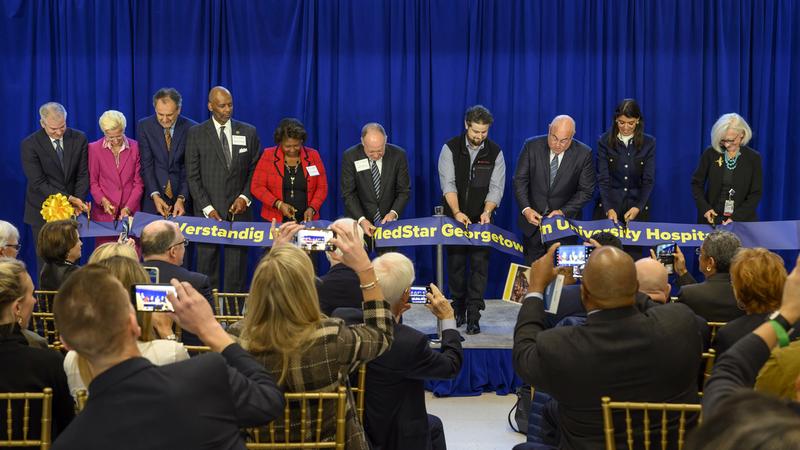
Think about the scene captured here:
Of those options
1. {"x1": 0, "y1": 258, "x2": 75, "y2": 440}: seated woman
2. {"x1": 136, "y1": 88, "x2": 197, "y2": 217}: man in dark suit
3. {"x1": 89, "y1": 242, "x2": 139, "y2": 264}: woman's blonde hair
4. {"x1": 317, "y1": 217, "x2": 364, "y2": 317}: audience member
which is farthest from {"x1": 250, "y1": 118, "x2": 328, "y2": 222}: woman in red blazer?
{"x1": 0, "y1": 258, "x2": 75, "y2": 440}: seated woman

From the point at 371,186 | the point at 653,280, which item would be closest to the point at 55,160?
the point at 371,186

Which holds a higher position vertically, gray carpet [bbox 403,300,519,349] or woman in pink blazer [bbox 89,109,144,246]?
woman in pink blazer [bbox 89,109,144,246]

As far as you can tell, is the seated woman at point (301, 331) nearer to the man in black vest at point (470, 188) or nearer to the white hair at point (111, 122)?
the man in black vest at point (470, 188)

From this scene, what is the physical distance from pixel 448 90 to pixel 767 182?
3.20 meters

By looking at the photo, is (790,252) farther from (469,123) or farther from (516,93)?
(469,123)

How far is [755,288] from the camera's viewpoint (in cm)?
335

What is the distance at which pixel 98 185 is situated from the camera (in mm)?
7336

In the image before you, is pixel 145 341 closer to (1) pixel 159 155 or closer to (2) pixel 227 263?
(2) pixel 227 263

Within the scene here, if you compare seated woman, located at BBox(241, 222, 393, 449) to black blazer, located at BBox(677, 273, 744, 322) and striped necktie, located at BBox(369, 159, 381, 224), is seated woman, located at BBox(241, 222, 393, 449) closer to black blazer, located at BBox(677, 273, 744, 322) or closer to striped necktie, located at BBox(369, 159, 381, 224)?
black blazer, located at BBox(677, 273, 744, 322)

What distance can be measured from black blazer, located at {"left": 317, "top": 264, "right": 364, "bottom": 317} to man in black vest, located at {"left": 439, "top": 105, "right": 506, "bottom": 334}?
260 centimetres

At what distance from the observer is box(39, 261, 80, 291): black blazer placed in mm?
4754

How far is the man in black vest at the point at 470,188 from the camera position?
22.4 ft

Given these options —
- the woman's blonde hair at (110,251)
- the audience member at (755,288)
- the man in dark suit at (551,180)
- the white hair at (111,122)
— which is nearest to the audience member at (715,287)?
the audience member at (755,288)

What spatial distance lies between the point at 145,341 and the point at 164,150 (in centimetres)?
468
